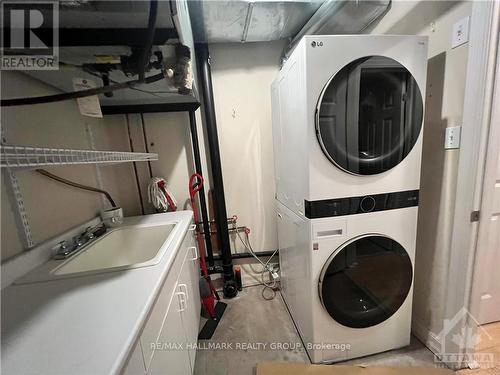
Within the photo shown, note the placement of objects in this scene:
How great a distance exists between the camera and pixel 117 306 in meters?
0.65

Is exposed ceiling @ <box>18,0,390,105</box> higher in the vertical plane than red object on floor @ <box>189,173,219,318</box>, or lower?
higher

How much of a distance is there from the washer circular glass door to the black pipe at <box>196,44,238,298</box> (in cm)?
106

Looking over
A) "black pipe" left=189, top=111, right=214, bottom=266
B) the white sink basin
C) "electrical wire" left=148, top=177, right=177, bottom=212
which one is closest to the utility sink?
the white sink basin

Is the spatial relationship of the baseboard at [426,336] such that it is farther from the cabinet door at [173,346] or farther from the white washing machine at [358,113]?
the cabinet door at [173,346]

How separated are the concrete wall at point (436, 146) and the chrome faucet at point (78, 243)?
2011 millimetres

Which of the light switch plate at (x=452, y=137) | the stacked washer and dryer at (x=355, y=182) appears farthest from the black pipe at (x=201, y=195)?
the light switch plate at (x=452, y=137)

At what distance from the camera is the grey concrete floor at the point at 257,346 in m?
1.37

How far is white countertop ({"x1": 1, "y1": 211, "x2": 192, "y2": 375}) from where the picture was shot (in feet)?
1.60

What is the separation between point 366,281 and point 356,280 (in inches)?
2.7

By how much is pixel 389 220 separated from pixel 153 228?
149 cm

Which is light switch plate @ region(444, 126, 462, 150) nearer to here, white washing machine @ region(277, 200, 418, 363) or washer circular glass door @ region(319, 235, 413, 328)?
white washing machine @ region(277, 200, 418, 363)

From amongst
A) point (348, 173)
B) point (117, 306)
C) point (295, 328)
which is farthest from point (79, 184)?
point (295, 328)

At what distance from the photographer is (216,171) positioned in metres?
2.00

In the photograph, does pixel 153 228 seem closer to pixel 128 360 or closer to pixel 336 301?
pixel 128 360
